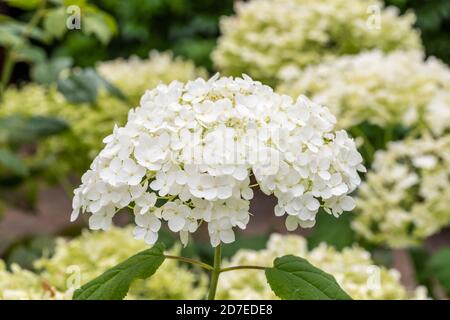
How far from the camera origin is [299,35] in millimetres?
2352

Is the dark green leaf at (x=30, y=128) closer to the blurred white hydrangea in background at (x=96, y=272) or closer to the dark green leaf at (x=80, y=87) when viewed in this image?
the dark green leaf at (x=80, y=87)

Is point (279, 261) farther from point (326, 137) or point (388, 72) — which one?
point (388, 72)

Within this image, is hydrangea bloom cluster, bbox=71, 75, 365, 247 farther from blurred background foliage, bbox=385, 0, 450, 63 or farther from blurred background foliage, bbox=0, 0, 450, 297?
blurred background foliage, bbox=385, 0, 450, 63

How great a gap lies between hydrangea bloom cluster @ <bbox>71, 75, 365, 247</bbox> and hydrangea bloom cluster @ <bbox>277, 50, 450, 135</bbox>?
994mm

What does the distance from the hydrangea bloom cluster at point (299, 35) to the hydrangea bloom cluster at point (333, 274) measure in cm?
98

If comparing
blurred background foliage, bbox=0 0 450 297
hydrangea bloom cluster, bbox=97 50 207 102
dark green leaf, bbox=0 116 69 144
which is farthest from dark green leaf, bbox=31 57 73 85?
hydrangea bloom cluster, bbox=97 50 207 102

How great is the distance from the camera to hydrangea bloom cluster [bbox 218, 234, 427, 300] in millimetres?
1192

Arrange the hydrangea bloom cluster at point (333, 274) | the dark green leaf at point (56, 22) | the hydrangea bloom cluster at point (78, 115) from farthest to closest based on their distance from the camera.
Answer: the hydrangea bloom cluster at point (78, 115) < the dark green leaf at point (56, 22) < the hydrangea bloom cluster at point (333, 274)

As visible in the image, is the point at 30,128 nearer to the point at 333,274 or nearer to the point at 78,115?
the point at 78,115

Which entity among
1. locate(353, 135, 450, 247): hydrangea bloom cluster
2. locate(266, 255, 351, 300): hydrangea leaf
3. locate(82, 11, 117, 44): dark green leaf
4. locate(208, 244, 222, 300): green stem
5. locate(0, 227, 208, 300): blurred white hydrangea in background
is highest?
locate(82, 11, 117, 44): dark green leaf

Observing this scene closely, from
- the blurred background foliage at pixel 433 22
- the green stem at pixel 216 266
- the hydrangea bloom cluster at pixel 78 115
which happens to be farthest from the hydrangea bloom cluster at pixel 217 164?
the blurred background foliage at pixel 433 22

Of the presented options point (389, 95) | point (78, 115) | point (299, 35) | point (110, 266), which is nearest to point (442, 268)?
point (389, 95)

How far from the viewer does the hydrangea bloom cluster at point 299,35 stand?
238 cm
